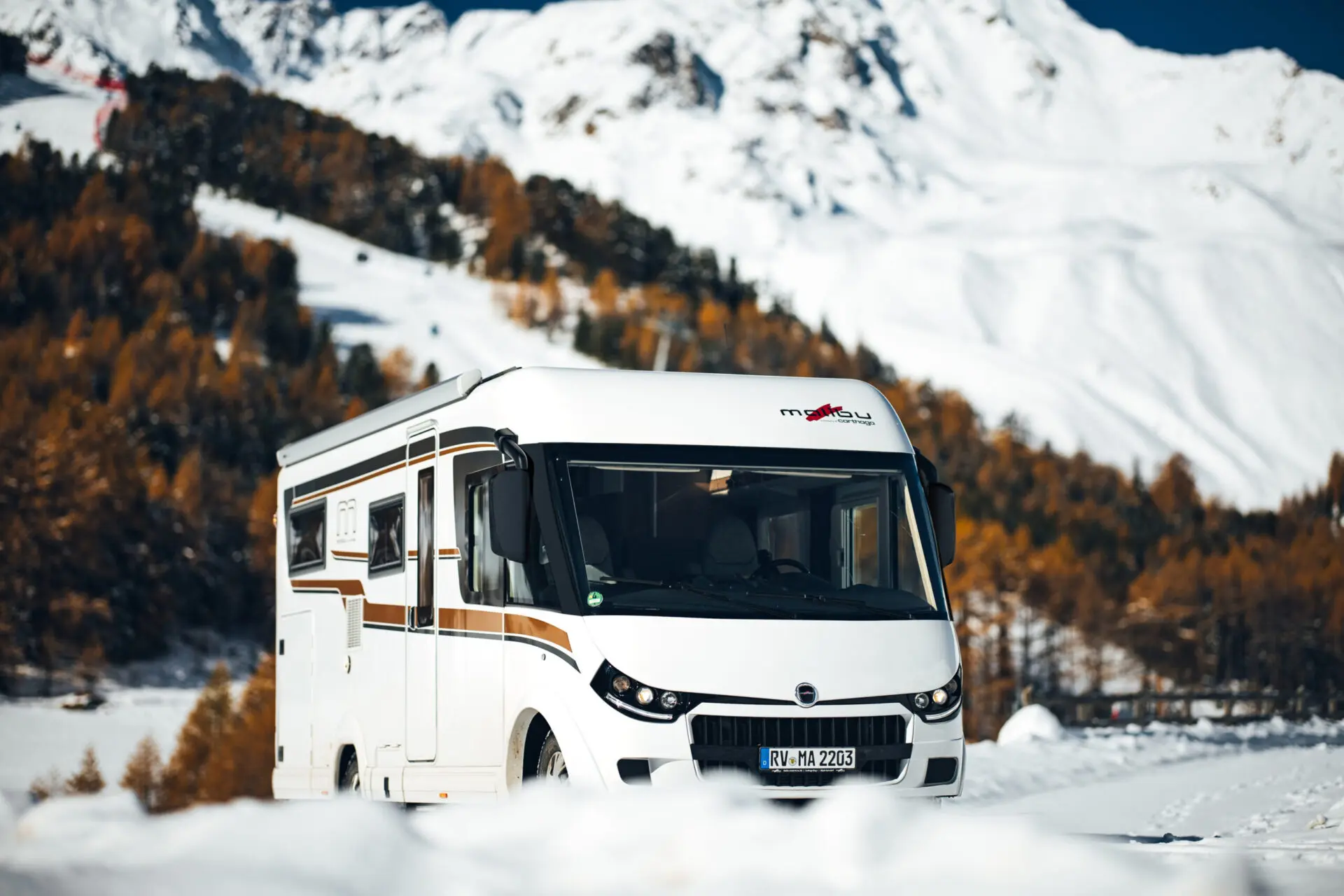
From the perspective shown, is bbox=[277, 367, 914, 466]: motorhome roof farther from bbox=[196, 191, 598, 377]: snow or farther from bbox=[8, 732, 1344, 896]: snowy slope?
bbox=[196, 191, 598, 377]: snow

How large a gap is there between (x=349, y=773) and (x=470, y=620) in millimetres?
3062

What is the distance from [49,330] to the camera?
112m

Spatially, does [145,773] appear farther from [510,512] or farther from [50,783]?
[510,512]

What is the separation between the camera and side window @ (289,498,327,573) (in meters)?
13.6

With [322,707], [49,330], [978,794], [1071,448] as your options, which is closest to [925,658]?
[322,707]

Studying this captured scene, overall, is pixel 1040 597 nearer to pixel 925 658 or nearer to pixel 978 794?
pixel 978 794

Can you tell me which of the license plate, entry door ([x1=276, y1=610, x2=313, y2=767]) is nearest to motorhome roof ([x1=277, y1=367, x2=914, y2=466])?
Answer: the license plate

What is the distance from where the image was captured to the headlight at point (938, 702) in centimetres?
943

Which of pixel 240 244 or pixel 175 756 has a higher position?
pixel 240 244

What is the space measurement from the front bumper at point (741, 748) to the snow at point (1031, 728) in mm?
14351

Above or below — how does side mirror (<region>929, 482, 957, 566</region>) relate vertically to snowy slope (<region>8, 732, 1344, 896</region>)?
above

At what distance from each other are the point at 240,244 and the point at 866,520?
122 metres

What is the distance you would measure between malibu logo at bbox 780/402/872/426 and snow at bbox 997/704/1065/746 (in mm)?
13847

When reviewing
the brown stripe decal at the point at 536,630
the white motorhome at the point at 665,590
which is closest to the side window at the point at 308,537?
the white motorhome at the point at 665,590
